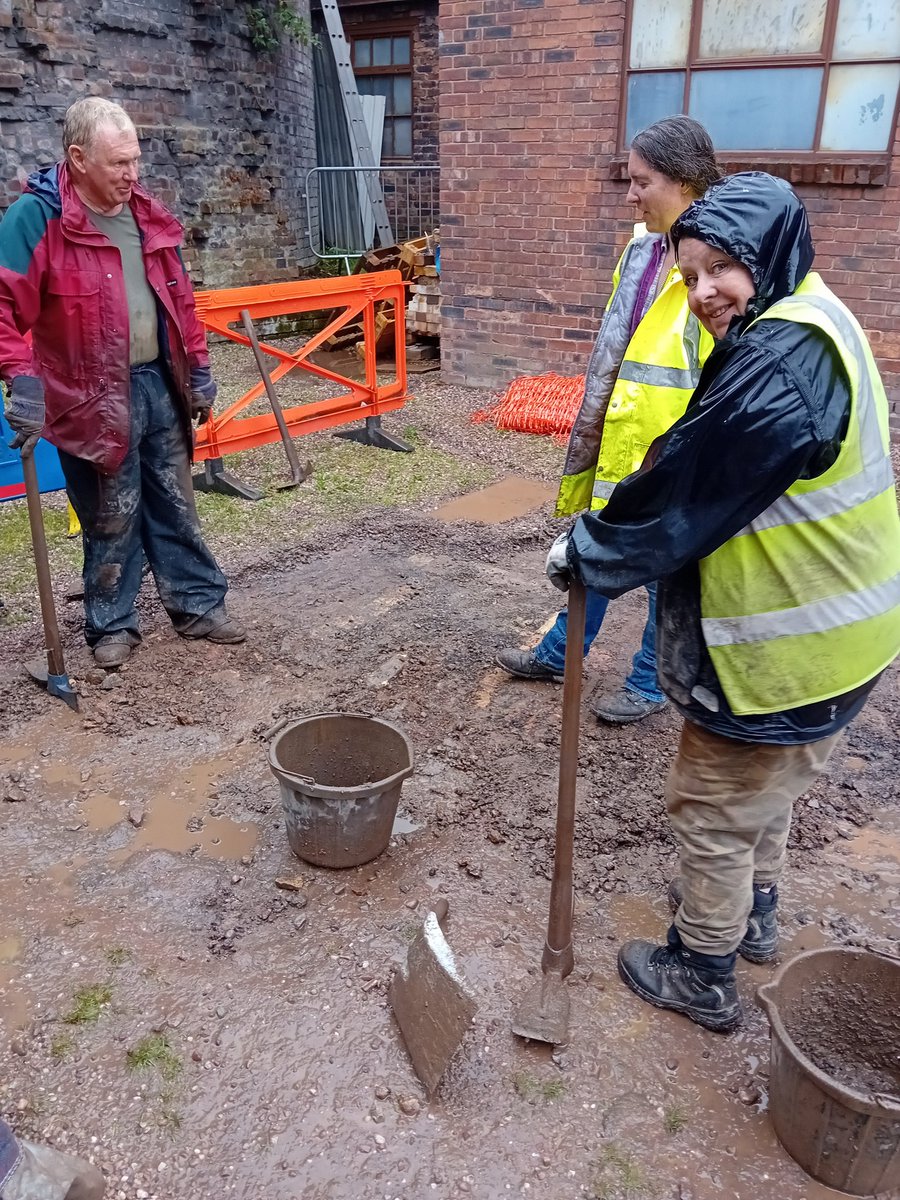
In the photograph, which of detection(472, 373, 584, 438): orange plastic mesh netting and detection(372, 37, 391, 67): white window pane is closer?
detection(472, 373, 584, 438): orange plastic mesh netting

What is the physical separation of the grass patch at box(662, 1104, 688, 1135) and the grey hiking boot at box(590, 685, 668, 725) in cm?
166

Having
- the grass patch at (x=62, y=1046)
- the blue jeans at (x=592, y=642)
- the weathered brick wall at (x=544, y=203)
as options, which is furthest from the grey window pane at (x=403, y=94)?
the grass patch at (x=62, y=1046)

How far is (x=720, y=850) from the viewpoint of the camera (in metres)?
2.24

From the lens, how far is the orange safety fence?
6168 mm

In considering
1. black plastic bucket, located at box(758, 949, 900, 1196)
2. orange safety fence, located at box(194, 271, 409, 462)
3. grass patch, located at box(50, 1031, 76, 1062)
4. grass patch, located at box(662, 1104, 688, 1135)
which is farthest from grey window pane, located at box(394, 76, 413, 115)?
grass patch, located at box(662, 1104, 688, 1135)

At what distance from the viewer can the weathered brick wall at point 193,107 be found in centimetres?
915

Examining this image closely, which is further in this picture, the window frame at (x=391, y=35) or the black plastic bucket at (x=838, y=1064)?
the window frame at (x=391, y=35)

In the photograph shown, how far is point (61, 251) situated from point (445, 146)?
560 cm

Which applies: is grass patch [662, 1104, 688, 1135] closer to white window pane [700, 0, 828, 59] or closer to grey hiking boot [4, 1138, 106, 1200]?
grey hiking boot [4, 1138, 106, 1200]

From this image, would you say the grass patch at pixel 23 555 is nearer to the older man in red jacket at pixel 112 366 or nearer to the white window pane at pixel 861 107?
the older man in red jacket at pixel 112 366

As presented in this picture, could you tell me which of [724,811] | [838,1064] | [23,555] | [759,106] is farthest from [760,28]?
[838,1064]

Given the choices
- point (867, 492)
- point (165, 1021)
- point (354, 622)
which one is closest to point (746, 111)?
point (354, 622)

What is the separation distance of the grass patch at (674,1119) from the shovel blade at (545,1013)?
0.98 ft

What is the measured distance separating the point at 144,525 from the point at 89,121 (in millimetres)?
1663
